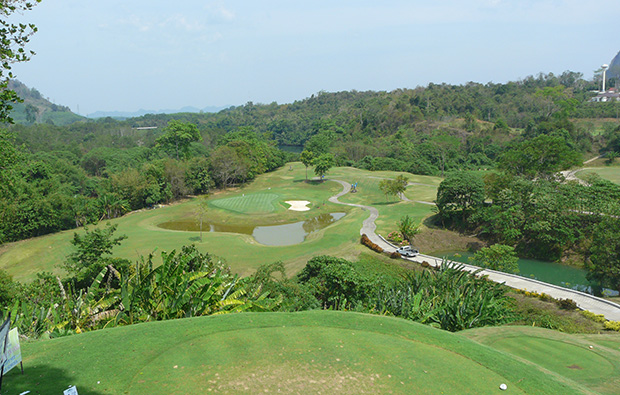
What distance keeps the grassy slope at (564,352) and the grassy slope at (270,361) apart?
1818 millimetres

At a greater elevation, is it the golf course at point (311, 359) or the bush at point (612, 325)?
the golf course at point (311, 359)

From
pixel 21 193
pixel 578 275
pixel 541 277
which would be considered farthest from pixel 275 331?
pixel 21 193

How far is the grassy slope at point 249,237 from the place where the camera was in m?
33.5

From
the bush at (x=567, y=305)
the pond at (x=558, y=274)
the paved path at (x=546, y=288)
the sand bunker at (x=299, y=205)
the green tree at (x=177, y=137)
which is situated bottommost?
the pond at (x=558, y=274)

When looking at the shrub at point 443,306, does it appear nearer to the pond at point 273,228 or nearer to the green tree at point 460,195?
the pond at point 273,228

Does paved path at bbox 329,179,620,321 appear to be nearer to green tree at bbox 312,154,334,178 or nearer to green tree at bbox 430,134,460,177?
green tree at bbox 312,154,334,178

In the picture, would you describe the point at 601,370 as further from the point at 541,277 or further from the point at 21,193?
the point at 21,193

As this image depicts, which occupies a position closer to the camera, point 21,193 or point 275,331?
point 275,331

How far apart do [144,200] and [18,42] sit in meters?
52.9

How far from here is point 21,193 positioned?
44531 millimetres

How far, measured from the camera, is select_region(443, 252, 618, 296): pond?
29.8 meters

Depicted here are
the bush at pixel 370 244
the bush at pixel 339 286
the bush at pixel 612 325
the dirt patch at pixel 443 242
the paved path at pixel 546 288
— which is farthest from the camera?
the dirt patch at pixel 443 242

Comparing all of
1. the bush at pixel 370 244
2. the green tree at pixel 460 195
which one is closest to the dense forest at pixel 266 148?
the green tree at pixel 460 195

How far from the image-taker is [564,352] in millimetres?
12609
